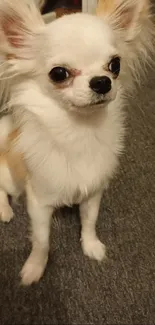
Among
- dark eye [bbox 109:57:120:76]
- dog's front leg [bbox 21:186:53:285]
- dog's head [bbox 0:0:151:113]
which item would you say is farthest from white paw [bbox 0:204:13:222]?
dark eye [bbox 109:57:120:76]

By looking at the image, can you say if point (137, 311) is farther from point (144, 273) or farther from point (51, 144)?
point (51, 144)

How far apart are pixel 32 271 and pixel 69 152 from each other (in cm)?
37

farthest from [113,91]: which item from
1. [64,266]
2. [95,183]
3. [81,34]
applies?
[64,266]

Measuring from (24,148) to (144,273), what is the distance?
0.48m

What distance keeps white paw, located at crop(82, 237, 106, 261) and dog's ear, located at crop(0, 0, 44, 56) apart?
571 mm

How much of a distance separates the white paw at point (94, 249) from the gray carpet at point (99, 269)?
18mm

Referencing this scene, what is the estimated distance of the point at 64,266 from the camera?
109 cm

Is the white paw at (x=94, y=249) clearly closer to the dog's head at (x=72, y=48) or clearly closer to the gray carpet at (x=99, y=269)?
the gray carpet at (x=99, y=269)

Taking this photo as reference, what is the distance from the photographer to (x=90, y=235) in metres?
1.13

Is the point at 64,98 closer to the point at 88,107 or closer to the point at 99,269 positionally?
the point at 88,107

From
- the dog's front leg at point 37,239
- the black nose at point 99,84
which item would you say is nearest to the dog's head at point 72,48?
the black nose at point 99,84

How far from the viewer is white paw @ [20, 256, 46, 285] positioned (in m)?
1.05

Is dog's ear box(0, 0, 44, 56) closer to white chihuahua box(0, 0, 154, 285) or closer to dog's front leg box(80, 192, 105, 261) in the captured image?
white chihuahua box(0, 0, 154, 285)

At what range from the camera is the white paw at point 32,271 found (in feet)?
3.45
